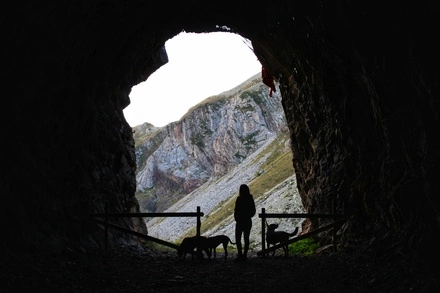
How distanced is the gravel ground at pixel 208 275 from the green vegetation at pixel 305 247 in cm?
432

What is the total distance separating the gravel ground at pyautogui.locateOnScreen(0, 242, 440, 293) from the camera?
26.8 ft

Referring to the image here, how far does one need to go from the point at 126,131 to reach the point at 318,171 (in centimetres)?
969

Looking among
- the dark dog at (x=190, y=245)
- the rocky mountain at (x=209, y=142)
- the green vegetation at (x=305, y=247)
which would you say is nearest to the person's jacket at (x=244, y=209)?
the dark dog at (x=190, y=245)

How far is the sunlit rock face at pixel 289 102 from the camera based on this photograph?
28.2ft

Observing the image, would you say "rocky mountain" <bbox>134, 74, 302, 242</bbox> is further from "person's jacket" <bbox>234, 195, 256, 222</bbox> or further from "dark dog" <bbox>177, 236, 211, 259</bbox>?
"dark dog" <bbox>177, 236, 211, 259</bbox>

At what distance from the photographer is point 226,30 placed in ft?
72.0

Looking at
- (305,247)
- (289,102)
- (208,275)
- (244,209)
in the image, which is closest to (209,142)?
(289,102)

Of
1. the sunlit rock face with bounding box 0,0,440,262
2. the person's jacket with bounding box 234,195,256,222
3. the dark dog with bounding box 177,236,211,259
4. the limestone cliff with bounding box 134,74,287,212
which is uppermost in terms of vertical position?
the sunlit rock face with bounding box 0,0,440,262

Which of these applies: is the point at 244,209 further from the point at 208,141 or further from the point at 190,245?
the point at 208,141

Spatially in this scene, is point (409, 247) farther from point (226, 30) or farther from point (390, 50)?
point (226, 30)

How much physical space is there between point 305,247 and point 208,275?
801cm

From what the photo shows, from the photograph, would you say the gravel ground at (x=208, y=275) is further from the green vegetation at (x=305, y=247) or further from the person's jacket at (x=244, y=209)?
the green vegetation at (x=305, y=247)

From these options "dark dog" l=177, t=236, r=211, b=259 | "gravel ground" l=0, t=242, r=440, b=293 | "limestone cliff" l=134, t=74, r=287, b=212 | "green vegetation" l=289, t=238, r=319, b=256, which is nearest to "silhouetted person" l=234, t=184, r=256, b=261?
"dark dog" l=177, t=236, r=211, b=259

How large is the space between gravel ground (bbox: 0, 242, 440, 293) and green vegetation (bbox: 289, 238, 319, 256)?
432 centimetres
